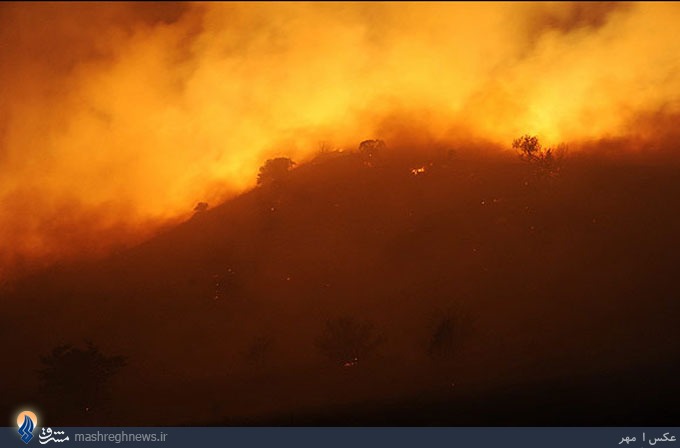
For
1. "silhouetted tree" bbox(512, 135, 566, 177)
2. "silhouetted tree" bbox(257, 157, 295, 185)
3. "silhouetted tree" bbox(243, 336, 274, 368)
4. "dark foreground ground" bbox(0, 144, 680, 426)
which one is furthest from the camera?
"silhouetted tree" bbox(257, 157, 295, 185)

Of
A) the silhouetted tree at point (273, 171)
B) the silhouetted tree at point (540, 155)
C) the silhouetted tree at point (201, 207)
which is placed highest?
the silhouetted tree at point (273, 171)

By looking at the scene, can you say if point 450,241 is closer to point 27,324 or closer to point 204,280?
point 204,280

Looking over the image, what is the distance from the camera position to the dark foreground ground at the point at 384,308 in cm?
2144

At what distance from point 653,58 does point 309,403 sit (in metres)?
37.3

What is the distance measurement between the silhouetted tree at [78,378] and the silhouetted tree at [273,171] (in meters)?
23.5

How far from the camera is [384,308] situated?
29.7 m

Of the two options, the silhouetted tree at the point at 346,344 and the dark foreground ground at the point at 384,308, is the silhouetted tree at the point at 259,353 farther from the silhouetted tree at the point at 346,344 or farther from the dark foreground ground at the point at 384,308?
the silhouetted tree at the point at 346,344

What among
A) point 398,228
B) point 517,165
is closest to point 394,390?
point 398,228

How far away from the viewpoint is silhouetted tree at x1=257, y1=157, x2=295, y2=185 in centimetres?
4572

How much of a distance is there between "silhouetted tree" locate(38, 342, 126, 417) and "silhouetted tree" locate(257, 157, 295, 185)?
23.5m

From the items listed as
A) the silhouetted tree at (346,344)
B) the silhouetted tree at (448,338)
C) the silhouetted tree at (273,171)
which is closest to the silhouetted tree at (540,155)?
the silhouetted tree at (448,338)
